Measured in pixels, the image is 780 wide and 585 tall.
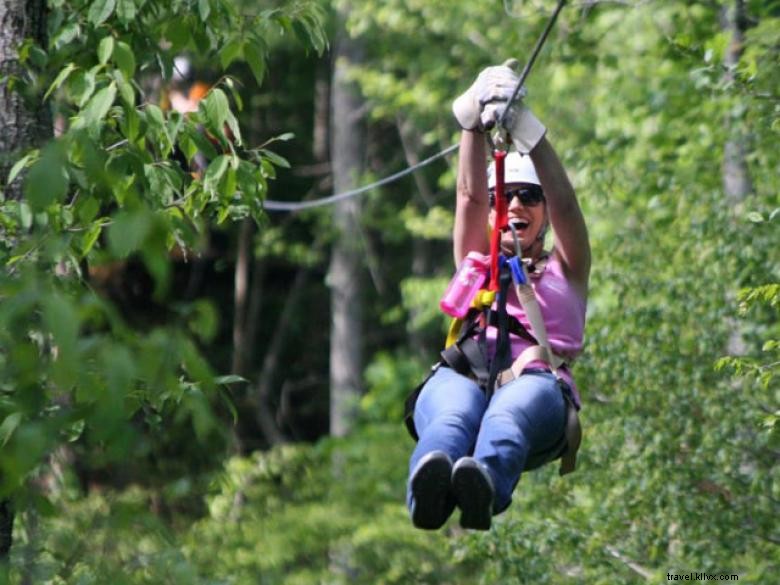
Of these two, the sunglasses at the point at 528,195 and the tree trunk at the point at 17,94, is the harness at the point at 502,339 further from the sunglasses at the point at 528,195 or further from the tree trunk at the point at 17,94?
the tree trunk at the point at 17,94

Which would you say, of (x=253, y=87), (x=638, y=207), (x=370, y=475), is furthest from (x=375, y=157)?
(x=638, y=207)

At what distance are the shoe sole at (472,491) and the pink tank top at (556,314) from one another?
31.2 inches

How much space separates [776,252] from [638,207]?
191 cm

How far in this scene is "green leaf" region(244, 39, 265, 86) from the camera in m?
5.46

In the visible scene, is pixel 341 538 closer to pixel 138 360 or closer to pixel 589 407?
pixel 589 407

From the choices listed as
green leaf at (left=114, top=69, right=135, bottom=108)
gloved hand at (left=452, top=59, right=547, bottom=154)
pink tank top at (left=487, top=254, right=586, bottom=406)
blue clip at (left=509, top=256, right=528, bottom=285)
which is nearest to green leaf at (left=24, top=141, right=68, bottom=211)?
green leaf at (left=114, top=69, right=135, bottom=108)

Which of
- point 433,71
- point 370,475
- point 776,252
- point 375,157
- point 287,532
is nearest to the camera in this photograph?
point 776,252

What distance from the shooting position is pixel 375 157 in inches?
898

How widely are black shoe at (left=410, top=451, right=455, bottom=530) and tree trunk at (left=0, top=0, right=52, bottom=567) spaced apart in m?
1.60

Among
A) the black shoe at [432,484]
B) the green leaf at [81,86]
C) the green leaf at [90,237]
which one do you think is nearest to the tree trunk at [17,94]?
the green leaf at [81,86]

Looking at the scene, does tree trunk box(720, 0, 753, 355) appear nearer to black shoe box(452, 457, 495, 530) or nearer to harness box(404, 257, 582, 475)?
harness box(404, 257, 582, 475)

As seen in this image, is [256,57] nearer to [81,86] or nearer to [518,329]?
[81,86]

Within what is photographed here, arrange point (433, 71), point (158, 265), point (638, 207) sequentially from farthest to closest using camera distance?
point (433, 71) → point (638, 207) → point (158, 265)

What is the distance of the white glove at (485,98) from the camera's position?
18.4ft
